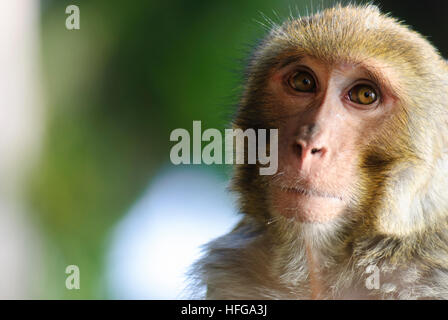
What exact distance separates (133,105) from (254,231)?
3182 mm

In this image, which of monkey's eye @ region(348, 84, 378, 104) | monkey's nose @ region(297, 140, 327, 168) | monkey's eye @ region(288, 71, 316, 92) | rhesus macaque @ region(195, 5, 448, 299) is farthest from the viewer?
monkey's eye @ region(288, 71, 316, 92)

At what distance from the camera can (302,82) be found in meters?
3.04

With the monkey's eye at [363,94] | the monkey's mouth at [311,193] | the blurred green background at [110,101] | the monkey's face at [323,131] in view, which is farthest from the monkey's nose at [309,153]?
the blurred green background at [110,101]

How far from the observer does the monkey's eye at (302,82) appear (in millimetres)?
3023

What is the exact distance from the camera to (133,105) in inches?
243

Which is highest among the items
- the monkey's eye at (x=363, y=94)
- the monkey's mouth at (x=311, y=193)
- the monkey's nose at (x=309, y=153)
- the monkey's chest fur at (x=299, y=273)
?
the monkey's eye at (x=363, y=94)

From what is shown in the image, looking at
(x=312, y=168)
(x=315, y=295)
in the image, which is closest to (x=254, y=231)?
(x=315, y=295)

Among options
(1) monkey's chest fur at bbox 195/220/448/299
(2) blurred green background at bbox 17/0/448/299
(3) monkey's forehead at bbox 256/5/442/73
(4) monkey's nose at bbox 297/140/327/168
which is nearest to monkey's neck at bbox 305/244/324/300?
(1) monkey's chest fur at bbox 195/220/448/299

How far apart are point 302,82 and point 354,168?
1.79ft

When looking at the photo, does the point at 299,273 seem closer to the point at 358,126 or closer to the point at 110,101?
the point at 358,126

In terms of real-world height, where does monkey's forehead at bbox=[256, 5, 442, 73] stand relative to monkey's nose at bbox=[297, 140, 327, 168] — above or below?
above

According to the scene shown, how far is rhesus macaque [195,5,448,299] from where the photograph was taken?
274 cm

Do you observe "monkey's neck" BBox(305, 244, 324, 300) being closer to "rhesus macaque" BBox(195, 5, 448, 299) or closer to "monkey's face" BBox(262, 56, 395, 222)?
"rhesus macaque" BBox(195, 5, 448, 299)

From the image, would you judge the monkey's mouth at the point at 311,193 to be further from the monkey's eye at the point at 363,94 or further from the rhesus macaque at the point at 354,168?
the monkey's eye at the point at 363,94
